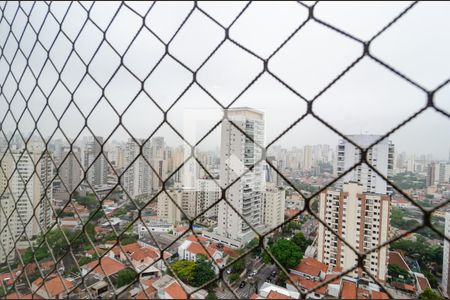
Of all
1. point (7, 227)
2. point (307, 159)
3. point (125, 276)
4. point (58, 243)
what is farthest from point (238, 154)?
point (7, 227)

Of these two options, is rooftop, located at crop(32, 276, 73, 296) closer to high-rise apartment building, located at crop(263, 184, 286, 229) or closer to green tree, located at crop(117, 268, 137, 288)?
green tree, located at crop(117, 268, 137, 288)

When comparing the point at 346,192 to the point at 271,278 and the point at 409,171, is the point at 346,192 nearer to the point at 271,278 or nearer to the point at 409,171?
the point at 409,171

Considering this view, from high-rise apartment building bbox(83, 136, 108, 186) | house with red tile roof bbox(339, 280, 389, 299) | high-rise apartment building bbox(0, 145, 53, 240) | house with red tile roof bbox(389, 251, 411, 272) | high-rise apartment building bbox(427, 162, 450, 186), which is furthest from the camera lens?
high-rise apartment building bbox(0, 145, 53, 240)

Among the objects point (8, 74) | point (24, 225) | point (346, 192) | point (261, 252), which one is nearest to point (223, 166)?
point (261, 252)

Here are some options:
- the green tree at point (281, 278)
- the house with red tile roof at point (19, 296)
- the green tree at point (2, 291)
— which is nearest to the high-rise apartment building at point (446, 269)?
the green tree at point (281, 278)

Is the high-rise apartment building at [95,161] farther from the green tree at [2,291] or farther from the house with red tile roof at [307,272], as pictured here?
the house with red tile roof at [307,272]

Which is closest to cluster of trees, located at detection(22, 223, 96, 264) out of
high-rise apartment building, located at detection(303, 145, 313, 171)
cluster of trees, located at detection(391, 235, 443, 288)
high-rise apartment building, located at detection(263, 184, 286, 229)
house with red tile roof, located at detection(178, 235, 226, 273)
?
house with red tile roof, located at detection(178, 235, 226, 273)
